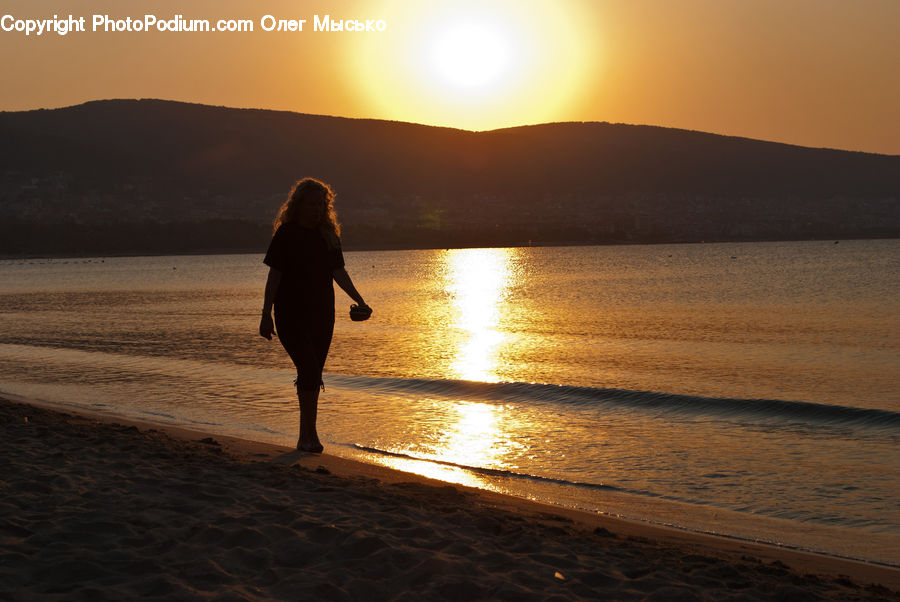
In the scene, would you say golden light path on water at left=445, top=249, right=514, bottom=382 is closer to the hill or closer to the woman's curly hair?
the woman's curly hair

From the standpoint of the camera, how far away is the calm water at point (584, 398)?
666 cm

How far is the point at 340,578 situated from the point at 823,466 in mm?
5217

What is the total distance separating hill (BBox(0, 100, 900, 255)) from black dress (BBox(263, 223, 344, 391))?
120650mm

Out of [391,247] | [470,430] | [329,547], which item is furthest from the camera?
[391,247]

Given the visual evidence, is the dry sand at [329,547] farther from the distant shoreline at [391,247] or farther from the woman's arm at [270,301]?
the distant shoreline at [391,247]

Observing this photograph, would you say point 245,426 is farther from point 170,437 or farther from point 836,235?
point 836,235

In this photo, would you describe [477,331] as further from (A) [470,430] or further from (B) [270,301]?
(B) [270,301]

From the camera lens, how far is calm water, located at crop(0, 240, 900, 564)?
6.66m

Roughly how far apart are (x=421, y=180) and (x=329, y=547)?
141707mm

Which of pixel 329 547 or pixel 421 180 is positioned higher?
pixel 421 180

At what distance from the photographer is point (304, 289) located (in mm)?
6742

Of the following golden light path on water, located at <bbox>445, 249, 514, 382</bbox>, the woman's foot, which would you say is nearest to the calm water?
golden light path on water, located at <bbox>445, 249, 514, 382</bbox>

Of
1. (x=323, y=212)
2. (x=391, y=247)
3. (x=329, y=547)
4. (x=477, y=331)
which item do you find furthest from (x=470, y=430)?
(x=391, y=247)

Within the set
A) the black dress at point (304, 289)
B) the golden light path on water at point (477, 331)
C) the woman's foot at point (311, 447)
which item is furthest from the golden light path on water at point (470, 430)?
the black dress at point (304, 289)
